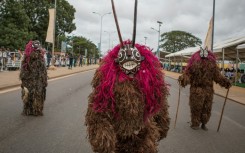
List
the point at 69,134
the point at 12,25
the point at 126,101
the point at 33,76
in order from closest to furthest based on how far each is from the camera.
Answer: the point at 126,101, the point at 69,134, the point at 33,76, the point at 12,25

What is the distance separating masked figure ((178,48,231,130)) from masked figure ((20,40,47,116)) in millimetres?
3391

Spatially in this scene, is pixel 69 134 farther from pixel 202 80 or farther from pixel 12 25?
pixel 12 25

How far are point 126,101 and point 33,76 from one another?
568 cm

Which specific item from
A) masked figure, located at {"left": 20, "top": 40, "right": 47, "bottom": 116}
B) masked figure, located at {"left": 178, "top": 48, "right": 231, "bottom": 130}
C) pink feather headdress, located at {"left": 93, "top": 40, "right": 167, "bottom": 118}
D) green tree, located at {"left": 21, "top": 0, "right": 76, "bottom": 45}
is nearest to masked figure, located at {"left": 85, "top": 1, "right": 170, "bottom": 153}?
pink feather headdress, located at {"left": 93, "top": 40, "right": 167, "bottom": 118}

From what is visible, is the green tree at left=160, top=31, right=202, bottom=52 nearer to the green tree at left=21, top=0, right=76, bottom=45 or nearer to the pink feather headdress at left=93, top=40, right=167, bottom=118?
the green tree at left=21, top=0, right=76, bottom=45

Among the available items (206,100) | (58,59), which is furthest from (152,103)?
(58,59)

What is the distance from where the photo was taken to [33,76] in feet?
28.0

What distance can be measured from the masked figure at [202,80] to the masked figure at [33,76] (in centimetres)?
339

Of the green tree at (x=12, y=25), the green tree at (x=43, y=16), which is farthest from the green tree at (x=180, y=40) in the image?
the green tree at (x=12, y=25)

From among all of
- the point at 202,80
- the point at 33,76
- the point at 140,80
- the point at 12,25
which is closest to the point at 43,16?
the point at 12,25

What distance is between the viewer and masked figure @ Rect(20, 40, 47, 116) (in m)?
8.35

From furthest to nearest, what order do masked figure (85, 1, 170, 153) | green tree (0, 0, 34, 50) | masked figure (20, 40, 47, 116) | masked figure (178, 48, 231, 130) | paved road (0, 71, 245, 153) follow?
green tree (0, 0, 34, 50) < masked figure (20, 40, 47, 116) < masked figure (178, 48, 231, 130) < paved road (0, 71, 245, 153) < masked figure (85, 1, 170, 153)

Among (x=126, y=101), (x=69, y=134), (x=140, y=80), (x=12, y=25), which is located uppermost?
(x=12, y=25)

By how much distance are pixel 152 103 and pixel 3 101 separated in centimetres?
878
